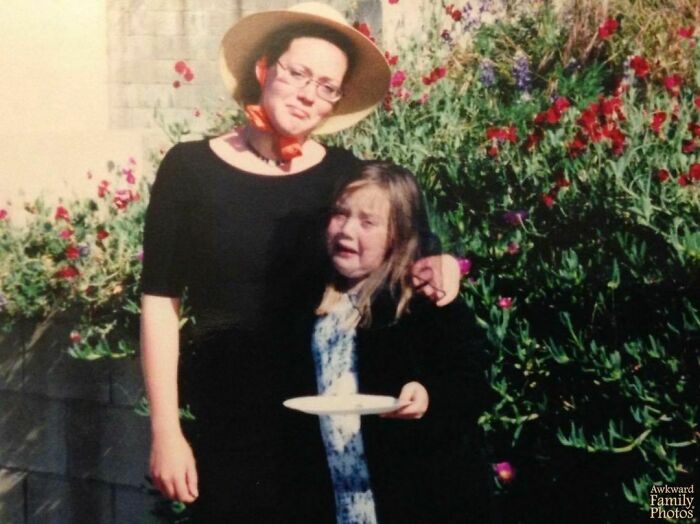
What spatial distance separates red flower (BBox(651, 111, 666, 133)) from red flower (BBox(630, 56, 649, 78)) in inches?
12.3

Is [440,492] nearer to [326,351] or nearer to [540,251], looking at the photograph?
[326,351]

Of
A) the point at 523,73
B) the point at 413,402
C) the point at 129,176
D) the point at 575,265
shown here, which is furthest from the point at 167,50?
the point at 413,402

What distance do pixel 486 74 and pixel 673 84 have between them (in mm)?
631

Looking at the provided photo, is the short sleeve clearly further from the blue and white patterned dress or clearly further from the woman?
the blue and white patterned dress

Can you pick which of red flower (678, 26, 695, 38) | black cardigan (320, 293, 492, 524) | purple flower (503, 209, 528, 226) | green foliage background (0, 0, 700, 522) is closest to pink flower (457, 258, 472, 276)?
green foliage background (0, 0, 700, 522)

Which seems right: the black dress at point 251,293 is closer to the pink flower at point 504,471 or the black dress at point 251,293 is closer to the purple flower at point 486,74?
the pink flower at point 504,471

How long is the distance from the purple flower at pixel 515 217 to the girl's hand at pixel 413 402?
49 centimetres

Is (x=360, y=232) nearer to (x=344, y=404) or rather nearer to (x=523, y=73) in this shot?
(x=344, y=404)

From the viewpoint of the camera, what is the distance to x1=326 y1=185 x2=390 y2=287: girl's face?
1997 mm

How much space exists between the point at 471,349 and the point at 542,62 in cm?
135

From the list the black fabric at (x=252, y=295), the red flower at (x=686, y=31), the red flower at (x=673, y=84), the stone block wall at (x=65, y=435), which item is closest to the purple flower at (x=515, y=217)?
the black fabric at (x=252, y=295)

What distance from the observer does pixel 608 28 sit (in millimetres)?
3049

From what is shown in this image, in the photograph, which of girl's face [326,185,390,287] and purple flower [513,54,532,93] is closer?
girl's face [326,185,390,287]

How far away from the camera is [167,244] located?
2.07 metres
